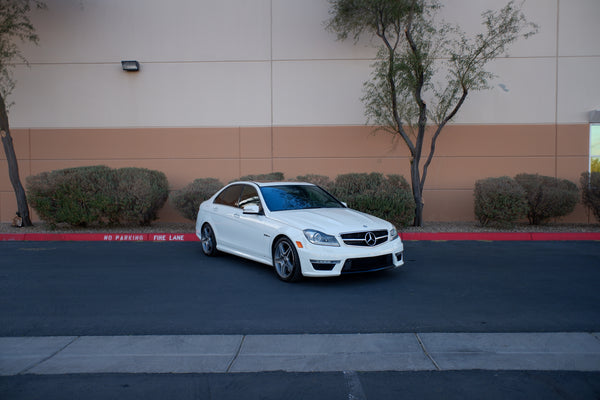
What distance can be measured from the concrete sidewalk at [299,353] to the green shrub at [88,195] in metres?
7.17

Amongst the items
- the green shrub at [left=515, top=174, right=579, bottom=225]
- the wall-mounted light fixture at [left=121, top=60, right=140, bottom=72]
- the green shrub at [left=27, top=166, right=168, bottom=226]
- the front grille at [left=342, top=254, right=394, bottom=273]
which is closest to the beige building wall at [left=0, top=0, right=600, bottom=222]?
the wall-mounted light fixture at [left=121, top=60, right=140, bottom=72]

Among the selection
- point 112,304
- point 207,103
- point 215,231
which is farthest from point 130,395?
point 207,103

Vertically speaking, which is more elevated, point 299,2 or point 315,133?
point 299,2

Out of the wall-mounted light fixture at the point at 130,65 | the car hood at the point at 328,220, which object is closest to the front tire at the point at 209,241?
the car hood at the point at 328,220

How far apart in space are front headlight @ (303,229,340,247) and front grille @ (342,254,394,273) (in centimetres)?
32

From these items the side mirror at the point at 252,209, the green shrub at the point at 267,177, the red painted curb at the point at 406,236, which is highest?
the green shrub at the point at 267,177

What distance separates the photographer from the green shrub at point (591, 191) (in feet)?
39.5

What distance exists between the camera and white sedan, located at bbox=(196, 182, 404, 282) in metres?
6.47

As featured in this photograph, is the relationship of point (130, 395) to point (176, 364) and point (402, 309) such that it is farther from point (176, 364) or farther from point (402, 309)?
point (402, 309)

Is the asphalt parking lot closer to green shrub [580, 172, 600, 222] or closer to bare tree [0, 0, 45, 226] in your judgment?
green shrub [580, 172, 600, 222]

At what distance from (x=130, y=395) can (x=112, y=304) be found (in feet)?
8.56

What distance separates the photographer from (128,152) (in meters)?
14.0

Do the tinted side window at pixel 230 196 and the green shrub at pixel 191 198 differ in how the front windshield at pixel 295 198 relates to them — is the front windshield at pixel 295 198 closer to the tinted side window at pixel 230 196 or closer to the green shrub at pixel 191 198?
the tinted side window at pixel 230 196

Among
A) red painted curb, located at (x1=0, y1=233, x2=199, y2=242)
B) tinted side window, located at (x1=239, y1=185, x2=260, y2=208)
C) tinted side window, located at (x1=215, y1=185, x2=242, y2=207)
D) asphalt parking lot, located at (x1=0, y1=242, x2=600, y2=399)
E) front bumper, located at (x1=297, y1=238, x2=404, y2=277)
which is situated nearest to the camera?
asphalt parking lot, located at (x1=0, y1=242, x2=600, y2=399)
